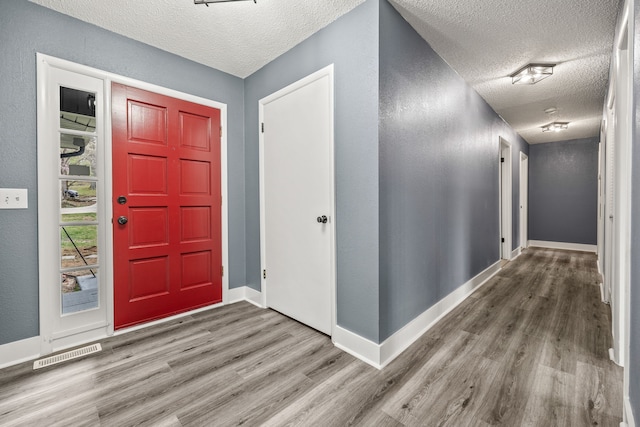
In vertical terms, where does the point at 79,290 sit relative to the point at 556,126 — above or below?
below

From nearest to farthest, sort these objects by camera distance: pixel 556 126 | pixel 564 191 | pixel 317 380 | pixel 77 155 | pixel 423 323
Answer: pixel 317 380 → pixel 77 155 → pixel 423 323 → pixel 556 126 → pixel 564 191

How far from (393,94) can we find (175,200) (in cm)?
212

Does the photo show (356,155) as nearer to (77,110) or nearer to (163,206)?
(163,206)

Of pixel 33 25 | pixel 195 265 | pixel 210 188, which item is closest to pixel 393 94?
pixel 210 188

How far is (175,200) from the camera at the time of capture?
2.58 meters

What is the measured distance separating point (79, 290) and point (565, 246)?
8.62 m

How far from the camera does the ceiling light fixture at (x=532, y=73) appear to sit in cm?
278

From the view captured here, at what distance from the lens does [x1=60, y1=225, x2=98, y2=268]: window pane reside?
206cm

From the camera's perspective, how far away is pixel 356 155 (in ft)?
6.46

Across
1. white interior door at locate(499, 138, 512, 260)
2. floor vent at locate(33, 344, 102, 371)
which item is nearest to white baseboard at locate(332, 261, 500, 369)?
floor vent at locate(33, 344, 102, 371)

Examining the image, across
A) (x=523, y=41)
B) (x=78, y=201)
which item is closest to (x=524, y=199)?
(x=523, y=41)

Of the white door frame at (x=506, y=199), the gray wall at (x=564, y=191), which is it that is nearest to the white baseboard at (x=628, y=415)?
the white door frame at (x=506, y=199)

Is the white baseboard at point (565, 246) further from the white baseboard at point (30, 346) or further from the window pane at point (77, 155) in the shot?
the window pane at point (77, 155)

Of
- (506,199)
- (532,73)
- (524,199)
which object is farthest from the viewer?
(524,199)
